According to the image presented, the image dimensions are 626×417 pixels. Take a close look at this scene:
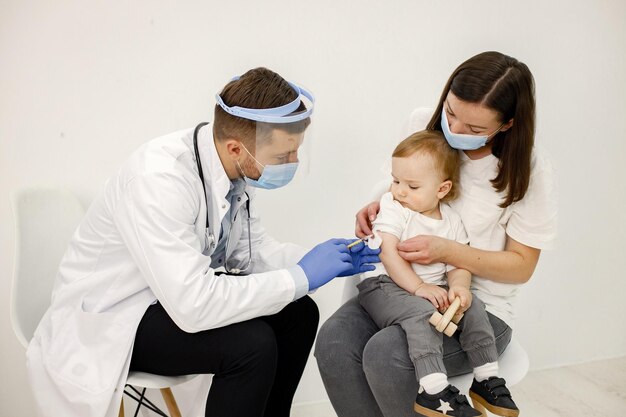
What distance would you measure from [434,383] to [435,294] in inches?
9.9

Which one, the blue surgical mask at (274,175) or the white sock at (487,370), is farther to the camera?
the blue surgical mask at (274,175)

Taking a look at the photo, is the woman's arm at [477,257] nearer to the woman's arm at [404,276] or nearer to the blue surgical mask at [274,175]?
the woman's arm at [404,276]

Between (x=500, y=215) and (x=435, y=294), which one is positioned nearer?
(x=435, y=294)

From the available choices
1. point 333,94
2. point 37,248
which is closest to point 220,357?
point 37,248

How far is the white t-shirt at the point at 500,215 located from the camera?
1.64 meters

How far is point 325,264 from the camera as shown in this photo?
1.60m

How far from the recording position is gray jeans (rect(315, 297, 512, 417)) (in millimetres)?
1494

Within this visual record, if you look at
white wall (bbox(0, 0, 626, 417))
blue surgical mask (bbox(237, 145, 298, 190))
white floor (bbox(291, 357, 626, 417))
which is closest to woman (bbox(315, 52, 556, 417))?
blue surgical mask (bbox(237, 145, 298, 190))

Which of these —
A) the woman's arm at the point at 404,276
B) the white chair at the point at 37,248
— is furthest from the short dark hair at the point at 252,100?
the white chair at the point at 37,248

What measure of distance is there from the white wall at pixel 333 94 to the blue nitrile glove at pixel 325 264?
659mm

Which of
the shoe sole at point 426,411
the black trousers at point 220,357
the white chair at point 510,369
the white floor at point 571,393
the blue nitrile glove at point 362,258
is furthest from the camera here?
the white floor at point 571,393

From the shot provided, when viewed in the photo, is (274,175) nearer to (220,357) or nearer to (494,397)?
(220,357)

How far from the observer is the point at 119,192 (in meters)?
1.47

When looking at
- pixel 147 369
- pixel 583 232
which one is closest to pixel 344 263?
pixel 147 369
